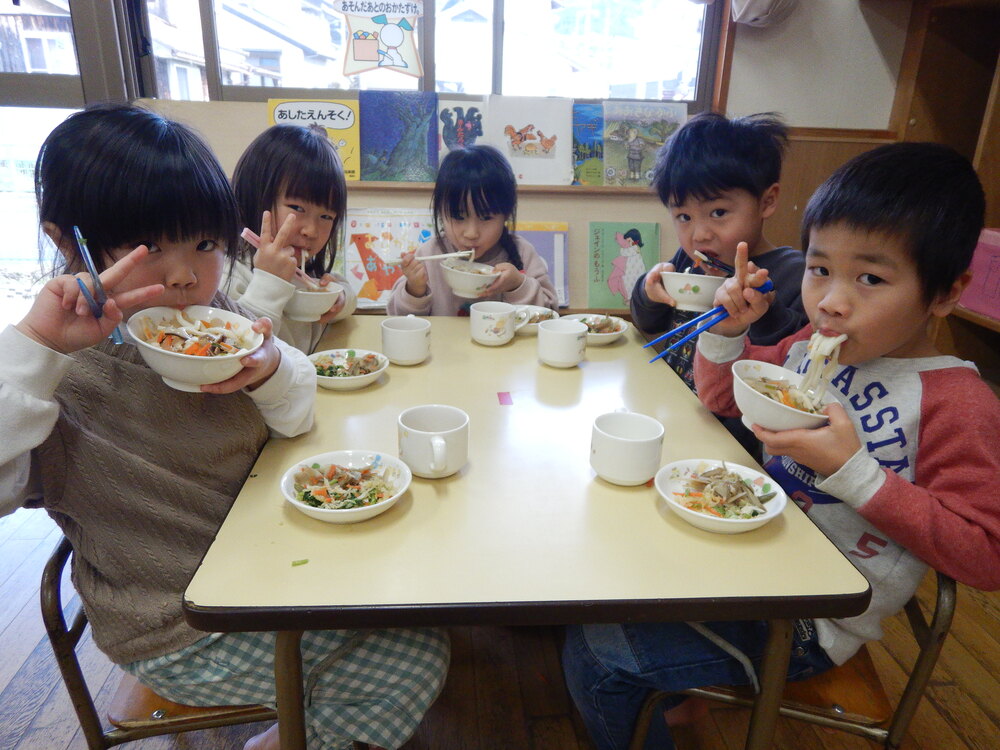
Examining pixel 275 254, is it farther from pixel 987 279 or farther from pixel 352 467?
pixel 987 279

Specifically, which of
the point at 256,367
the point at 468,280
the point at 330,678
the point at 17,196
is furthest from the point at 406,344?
the point at 17,196

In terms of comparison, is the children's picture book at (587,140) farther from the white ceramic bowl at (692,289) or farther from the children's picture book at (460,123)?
the white ceramic bowl at (692,289)

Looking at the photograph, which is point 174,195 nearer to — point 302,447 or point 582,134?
point 302,447

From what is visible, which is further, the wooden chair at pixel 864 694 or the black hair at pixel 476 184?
the black hair at pixel 476 184

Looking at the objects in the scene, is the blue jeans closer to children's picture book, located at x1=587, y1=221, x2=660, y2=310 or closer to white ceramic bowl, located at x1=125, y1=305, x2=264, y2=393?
white ceramic bowl, located at x1=125, y1=305, x2=264, y2=393

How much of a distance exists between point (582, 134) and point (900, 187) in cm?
230

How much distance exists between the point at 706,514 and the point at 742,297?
510mm

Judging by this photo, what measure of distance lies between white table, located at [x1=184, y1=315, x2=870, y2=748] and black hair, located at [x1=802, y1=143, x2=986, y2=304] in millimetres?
404

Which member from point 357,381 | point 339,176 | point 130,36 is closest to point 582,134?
point 339,176

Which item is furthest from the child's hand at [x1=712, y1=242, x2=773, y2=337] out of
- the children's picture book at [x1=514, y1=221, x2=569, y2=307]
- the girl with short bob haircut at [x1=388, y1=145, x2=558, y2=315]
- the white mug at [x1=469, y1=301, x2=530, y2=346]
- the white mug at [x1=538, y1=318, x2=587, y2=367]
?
the children's picture book at [x1=514, y1=221, x2=569, y2=307]

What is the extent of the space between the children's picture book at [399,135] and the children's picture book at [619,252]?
90 centimetres

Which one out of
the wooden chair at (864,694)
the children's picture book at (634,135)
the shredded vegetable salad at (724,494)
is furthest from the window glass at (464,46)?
the wooden chair at (864,694)

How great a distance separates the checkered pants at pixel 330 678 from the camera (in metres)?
0.92

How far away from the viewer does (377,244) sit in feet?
10.1
